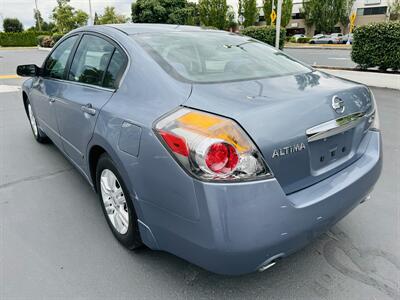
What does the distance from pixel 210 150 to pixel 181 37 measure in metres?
1.39

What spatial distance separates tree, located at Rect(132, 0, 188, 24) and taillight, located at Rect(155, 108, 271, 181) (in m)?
29.5

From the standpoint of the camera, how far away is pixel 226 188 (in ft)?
5.05

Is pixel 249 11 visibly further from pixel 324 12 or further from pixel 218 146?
pixel 218 146

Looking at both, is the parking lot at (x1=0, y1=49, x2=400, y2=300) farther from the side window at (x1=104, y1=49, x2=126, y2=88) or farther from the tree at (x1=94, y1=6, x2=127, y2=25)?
the tree at (x1=94, y1=6, x2=127, y2=25)

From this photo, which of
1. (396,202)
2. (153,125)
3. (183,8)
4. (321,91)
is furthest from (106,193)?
(183,8)

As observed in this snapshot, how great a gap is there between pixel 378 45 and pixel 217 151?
8722mm

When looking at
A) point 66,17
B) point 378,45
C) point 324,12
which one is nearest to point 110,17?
point 66,17

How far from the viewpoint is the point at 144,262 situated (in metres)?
2.30

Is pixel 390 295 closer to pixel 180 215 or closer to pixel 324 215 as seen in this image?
pixel 324 215

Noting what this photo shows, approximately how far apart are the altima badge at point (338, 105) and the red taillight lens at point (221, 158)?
749 millimetres

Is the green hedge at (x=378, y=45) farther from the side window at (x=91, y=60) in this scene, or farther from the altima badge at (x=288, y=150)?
the altima badge at (x=288, y=150)

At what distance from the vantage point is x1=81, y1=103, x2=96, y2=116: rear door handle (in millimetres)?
2419

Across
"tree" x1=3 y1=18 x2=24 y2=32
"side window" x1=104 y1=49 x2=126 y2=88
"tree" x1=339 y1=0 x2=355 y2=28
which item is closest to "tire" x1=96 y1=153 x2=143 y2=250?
"side window" x1=104 y1=49 x2=126 y2=88

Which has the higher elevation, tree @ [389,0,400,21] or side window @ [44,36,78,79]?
tree @ [389,0,400,21]
